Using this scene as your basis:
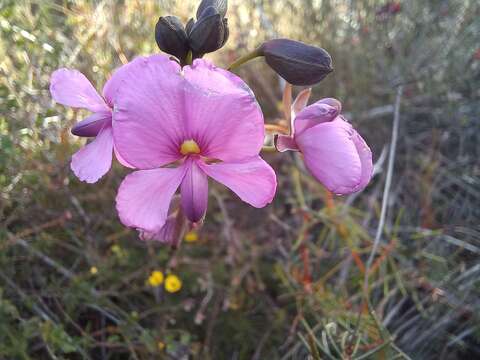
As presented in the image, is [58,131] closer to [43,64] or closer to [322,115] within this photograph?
[43,64]

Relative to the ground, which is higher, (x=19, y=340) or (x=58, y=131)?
(x=58, y=131)

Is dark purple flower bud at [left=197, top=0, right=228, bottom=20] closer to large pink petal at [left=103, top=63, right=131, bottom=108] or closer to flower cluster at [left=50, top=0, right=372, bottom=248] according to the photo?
flower cluster at [left=50, top=0, right=372, bottom=248]

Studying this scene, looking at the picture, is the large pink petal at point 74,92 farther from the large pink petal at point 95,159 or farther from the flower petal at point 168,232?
the flower petal at point 168,232

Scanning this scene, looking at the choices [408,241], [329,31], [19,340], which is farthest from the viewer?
[329,31]

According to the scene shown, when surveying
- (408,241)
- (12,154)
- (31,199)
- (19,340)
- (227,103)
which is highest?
(227,103)

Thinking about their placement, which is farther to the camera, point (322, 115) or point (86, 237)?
point (86, 237)

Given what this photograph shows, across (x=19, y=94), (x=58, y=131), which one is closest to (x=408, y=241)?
(x=58, y=131)

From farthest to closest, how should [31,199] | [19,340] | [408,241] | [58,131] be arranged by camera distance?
1. [408,241]
2. [58,131]
3. [31,199]
4. [19,340]
